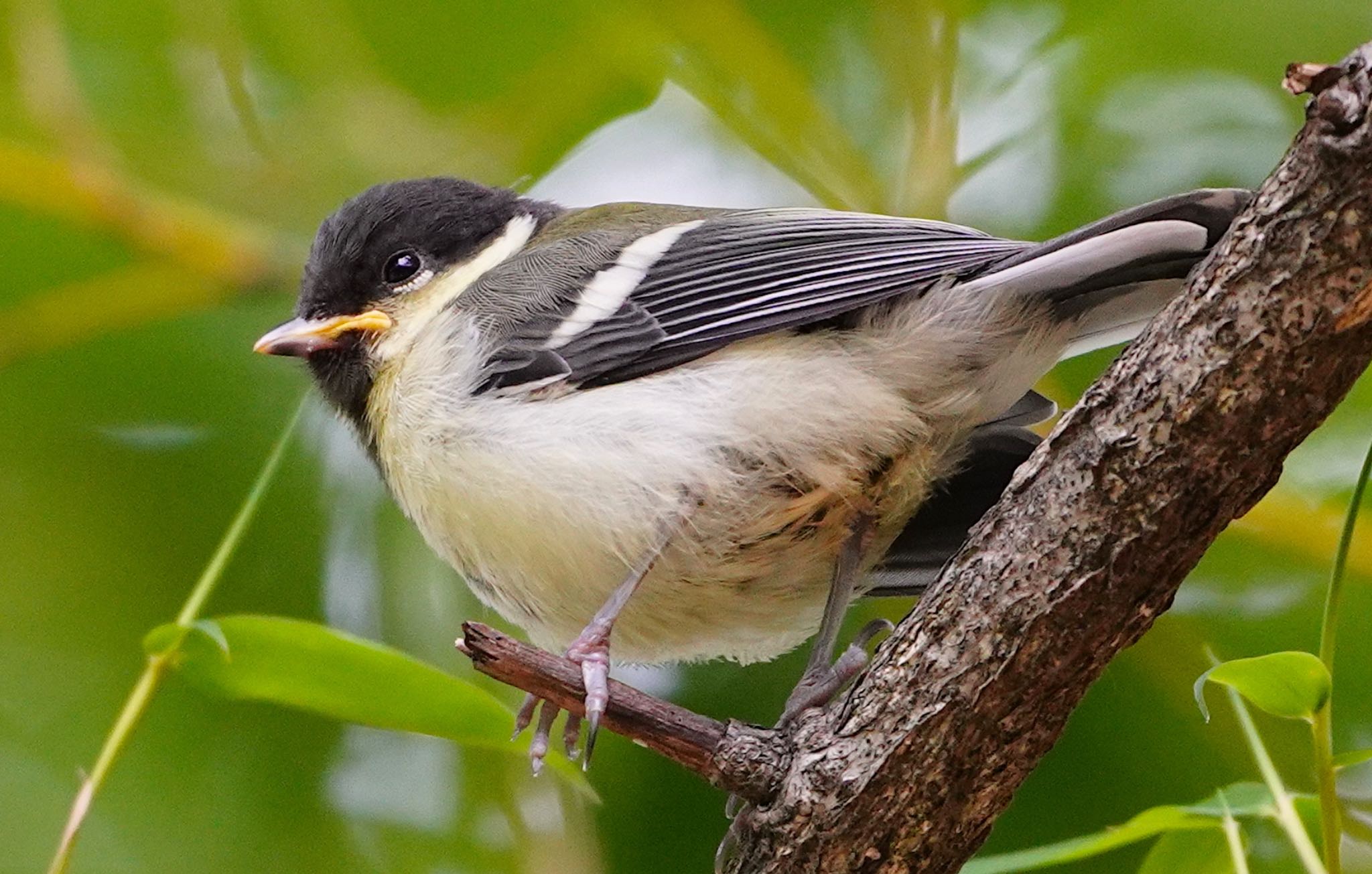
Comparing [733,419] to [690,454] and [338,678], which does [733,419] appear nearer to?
[690,454]

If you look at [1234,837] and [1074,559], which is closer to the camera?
[1234,837]

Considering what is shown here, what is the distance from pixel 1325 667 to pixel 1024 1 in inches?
77.6

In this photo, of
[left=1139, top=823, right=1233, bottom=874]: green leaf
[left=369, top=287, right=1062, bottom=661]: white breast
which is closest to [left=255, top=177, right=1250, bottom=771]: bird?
[left=369, top=287, right=1062, bottom=661]: white breast

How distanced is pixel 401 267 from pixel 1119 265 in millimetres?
1294

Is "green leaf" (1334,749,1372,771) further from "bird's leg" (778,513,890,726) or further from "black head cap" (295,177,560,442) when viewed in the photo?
"black head cap" (295,177,560,442)

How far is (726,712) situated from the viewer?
9.70ft

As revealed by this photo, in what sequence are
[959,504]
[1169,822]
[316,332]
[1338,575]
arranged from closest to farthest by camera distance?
[1338,575] < [1169,822] < [959,504] < [316,332]

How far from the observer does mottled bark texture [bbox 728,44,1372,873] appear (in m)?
1.42

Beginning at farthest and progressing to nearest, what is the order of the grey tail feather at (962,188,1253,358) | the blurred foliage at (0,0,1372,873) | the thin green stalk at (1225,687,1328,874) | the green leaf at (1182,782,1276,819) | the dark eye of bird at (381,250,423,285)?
the blurred foliage at (0,0,1372,873) → the dark eye of bird at (381,250,423,285) → the grey tail feather at (962,188,1253,358) → the green leaf at (1182,782,1276,819) → the thin green stalk at (1225,687,1328,874)

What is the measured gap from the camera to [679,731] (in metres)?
1.77

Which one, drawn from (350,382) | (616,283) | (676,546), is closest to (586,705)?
(676,546)

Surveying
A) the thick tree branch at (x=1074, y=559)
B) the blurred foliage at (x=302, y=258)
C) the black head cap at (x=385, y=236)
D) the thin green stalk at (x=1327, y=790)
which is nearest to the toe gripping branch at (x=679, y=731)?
the thick tree branch at (x=1074, y=559)

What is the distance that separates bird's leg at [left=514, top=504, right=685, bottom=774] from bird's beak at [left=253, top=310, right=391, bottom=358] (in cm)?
70

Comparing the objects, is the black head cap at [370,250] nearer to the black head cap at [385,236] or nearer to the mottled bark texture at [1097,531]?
the black head cap at [385,236]
